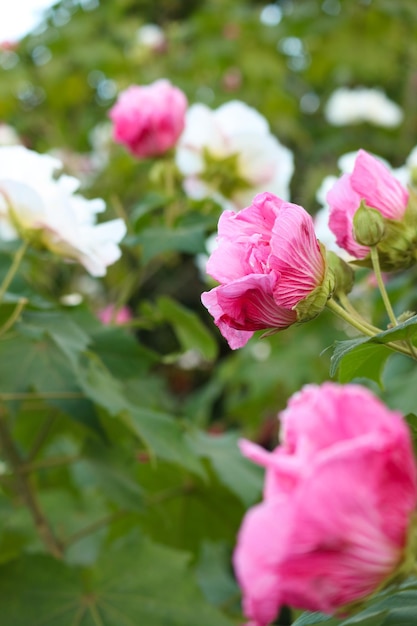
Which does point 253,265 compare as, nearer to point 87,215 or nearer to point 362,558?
point 362,558

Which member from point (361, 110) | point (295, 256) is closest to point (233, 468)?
point (295, 256)

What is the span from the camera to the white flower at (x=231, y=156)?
124 cm

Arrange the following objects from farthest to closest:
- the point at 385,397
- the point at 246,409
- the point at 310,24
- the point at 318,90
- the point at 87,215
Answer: the point at 318,90, the point at 310,24, the point at 246,409, the point at 385,397, the point at 87,215

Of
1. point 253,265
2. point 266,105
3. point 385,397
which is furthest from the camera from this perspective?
point 266,105

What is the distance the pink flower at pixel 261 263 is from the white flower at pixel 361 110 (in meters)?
2.30

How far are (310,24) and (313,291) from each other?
2.56m

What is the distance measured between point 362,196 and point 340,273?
6cm

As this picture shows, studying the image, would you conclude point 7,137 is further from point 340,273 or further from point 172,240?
point 340,273

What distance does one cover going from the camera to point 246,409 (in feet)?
6.22

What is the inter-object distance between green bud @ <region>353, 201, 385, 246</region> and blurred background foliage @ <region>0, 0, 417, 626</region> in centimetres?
34

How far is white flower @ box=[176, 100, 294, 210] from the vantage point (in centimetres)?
124

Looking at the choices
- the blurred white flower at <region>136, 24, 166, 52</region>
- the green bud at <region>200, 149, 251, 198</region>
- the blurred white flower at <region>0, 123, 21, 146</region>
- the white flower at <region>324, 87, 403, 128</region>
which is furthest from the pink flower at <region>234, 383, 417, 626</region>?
the blurred white flower at <region>136, 24, 166, 52</region>

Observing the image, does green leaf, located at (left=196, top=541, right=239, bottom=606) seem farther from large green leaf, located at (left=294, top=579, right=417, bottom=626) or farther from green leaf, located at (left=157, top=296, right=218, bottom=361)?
large green leaf, located at (left=294, top=579, right=417, bottom=626)

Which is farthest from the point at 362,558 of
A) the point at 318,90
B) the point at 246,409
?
the point at 318,90
